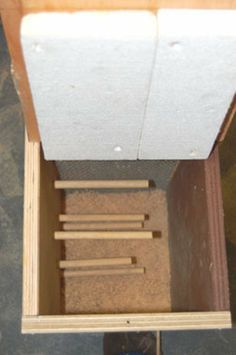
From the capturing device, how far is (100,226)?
1.16 meters

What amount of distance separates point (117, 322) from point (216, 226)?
26 cm

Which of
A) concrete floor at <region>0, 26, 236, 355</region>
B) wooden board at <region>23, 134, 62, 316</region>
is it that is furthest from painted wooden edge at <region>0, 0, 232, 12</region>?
concrete floor at <region>0, 26, 236, 355</region>

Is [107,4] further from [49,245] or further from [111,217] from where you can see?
[111,217]

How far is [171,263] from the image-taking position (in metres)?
1.16

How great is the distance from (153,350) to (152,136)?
0.61m

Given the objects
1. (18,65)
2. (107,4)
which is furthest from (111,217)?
(107,4)

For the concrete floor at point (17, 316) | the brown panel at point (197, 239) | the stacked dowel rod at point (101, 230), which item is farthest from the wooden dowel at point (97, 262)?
the concrete floor at point (17, 316)

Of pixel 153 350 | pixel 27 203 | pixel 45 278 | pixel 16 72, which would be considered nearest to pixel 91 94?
pixel 16 72

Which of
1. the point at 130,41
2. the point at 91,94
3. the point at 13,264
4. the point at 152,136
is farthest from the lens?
the point at 13,264

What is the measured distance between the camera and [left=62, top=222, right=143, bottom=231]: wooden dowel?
115 centimetres

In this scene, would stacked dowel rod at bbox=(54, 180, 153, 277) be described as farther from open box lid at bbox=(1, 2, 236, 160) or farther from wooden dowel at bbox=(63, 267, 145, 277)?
open box lid at bbox=(1, 2, 236, 160)

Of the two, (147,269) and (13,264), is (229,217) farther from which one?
(13,264)

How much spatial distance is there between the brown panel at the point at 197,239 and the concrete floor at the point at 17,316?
9.1 inches

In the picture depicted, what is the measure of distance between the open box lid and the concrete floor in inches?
20.5
